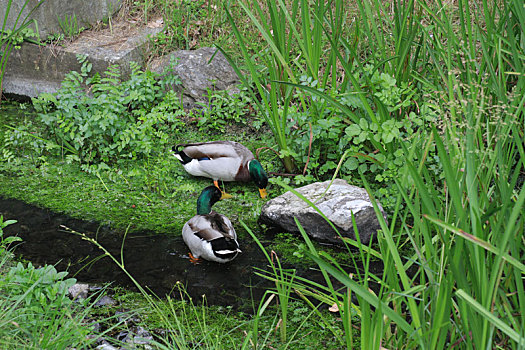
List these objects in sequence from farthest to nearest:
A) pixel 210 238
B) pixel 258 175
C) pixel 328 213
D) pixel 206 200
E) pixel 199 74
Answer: pixel 199 74 < pixel 258 175 < pixel 206 200 < pixel 328 213 < pixel 210 238

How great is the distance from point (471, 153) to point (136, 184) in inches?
129

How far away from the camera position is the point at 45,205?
423 cm

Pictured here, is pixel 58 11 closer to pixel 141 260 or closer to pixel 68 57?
pixel 68 57

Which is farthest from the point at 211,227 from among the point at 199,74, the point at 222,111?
the point at 199,74

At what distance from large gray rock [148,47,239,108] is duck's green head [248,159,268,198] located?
1.38 meters

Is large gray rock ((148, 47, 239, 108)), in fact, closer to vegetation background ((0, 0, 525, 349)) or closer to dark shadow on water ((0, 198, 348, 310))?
vegetation background ((0, 0, 525, 349))

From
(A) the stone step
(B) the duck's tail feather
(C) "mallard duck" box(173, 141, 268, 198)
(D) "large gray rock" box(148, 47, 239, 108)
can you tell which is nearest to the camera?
(C) "mallard duck" box(173, 141, 268, 198)

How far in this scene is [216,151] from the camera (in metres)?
4.48

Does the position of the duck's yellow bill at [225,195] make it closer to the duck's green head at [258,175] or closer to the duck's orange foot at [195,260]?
the duck's green head at [258,175]

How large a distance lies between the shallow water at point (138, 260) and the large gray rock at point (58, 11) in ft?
8.74

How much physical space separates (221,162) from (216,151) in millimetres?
126

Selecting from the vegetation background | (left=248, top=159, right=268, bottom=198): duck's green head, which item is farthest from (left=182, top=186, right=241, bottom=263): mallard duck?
(left=248, top=159, right=268, bottom=198): duck's green head

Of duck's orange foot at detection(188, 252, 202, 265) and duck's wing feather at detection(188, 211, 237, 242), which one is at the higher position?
duck's wing feather at detection(188, 211, 237, 242)

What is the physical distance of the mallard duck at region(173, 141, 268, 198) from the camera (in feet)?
14.3
